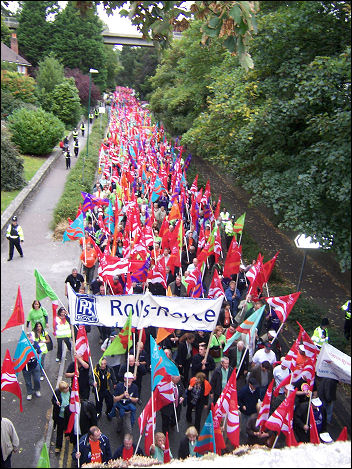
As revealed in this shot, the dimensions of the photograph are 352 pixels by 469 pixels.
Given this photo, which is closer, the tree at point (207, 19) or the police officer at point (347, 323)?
the tree at point (207, 19)

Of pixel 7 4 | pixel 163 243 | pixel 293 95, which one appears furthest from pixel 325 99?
pixel 7 4

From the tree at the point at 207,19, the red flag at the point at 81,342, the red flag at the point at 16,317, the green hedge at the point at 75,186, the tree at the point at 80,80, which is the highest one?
the tree at the point at 80,80

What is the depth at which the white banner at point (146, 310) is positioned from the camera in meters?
8.04

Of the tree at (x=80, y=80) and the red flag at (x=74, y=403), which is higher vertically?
the tree at (x=80, y=80)

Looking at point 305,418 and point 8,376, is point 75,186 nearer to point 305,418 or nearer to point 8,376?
point 8,376

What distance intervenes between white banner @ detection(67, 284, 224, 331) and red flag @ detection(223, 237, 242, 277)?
3.37m

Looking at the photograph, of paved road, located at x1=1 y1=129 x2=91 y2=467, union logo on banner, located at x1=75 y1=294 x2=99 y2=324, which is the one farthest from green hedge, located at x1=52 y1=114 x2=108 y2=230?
union logo on banner, located at x1=75 y1=294 x2=99 y2=324

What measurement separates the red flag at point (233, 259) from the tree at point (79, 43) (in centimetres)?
2268

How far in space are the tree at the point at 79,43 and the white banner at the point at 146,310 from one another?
82.0 feet

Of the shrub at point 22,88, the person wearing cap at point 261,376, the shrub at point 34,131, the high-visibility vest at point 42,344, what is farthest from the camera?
the shrub at point 22,88

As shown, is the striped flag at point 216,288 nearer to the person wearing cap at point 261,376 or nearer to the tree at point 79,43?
the person wearing cap at point 261,376

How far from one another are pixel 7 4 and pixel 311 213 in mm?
7145

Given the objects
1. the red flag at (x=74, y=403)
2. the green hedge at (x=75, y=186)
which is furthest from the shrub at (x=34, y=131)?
the red flag at (x=74, y=403)

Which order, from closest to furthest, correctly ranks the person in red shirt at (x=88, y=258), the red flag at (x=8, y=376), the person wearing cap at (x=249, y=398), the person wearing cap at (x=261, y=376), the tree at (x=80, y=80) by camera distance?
the red flag at (x=8, y=376), the person wearing cap at (x=249, y=398), the person wearing cap at (x=261, y=376), the person in red shirt at (x=88, y=258), the tree at (x=80, y=80)
